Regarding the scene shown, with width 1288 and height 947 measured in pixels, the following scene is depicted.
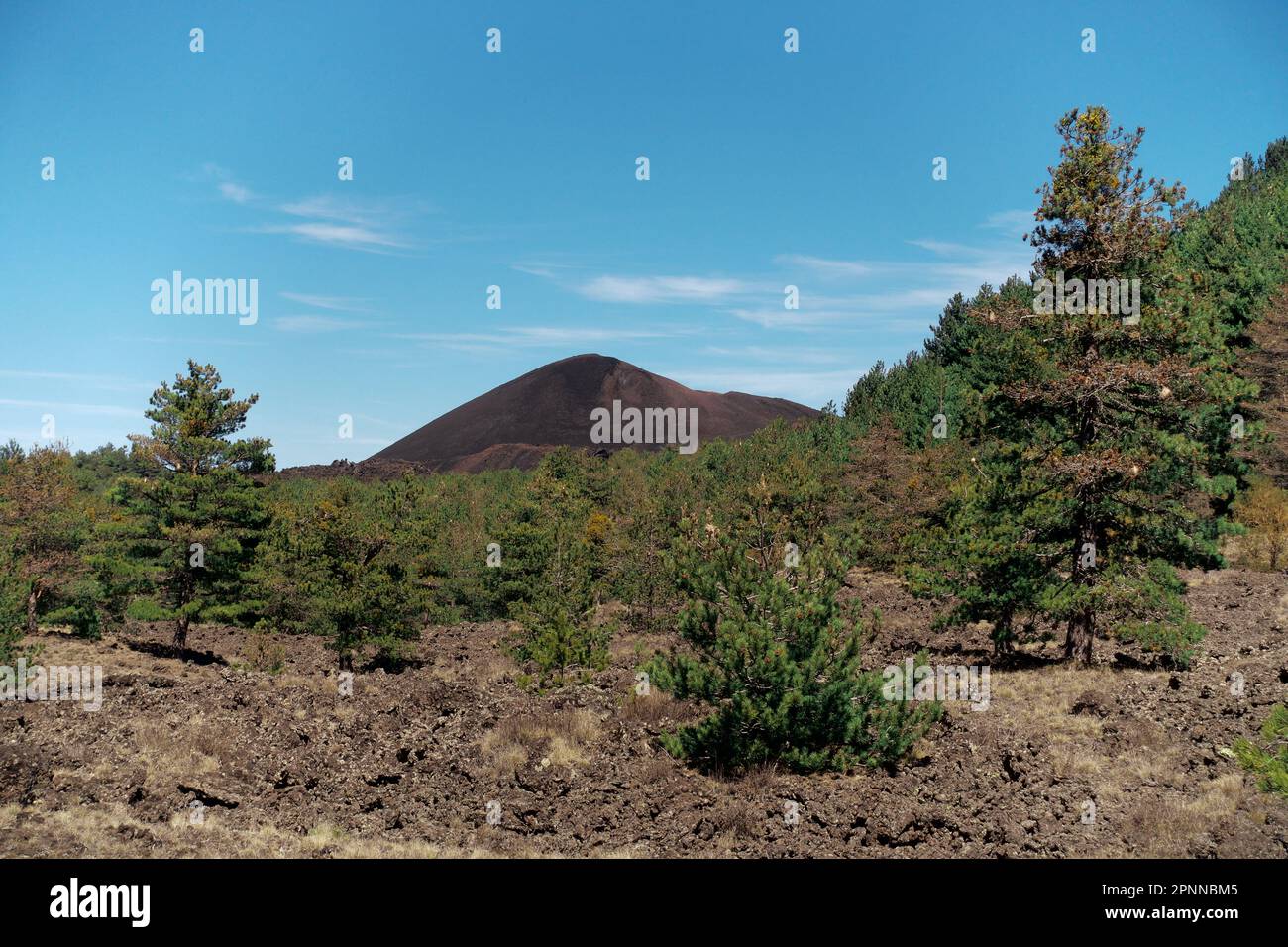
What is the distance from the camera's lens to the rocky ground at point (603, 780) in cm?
1176

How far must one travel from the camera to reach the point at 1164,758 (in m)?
13.7

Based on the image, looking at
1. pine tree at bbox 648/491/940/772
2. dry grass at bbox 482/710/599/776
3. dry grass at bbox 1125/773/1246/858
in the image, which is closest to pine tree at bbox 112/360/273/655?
dry grass at bbox 482/710/599/776

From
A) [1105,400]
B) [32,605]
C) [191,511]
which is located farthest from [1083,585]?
[32,605]

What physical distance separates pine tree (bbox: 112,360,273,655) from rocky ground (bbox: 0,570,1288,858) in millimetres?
13004

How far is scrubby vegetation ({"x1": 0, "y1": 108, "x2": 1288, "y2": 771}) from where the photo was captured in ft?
47.6

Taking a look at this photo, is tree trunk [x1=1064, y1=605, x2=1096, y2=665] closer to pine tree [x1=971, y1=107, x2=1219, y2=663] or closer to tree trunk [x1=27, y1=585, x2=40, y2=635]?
pine tree [x1=971, y1=107, x2=1219, y2=663]

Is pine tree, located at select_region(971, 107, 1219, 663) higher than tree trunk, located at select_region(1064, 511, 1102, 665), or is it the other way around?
pine tree, located at select_region(971, 107, 1219, 663)

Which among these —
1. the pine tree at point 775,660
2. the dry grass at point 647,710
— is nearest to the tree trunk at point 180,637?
the dry grass at point 647,710

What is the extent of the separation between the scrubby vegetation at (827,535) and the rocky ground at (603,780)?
3.91 ft

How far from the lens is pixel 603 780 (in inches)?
600

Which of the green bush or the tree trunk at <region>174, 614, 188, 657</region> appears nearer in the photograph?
the green bush

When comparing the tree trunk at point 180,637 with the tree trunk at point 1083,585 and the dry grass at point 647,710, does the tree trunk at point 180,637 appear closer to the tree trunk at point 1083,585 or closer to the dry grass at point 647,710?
the dry grass at point 647,710

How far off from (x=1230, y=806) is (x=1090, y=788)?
6.38ft
